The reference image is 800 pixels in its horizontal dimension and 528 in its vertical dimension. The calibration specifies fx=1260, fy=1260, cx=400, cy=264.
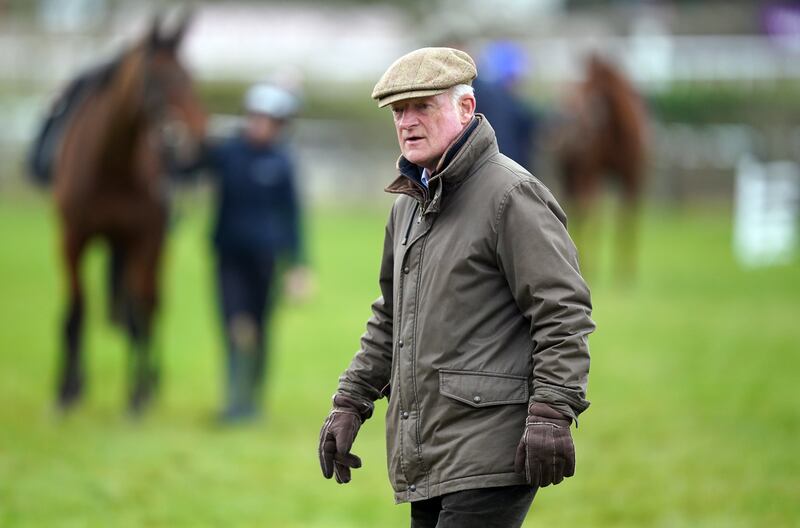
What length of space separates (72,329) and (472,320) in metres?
5.97

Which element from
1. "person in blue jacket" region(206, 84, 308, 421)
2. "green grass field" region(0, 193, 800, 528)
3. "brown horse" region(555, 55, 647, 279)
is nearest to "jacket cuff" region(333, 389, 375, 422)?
"green grass field" region(0, 193, 800, 528)

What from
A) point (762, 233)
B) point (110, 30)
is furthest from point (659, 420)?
point (110, 30)

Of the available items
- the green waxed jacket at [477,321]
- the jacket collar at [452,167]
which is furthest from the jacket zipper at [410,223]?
the jacket collar at [452,167]

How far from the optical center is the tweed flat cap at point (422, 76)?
3.79m

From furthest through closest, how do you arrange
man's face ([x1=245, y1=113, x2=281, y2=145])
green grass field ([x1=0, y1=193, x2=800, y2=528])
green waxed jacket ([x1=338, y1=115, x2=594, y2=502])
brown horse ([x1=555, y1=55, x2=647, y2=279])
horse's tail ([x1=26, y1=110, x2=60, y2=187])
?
1. brown horse ([x1=555, y1=55, x2=647, y2=279])
2. horse's tail ([x1=26, y1=110, x2=60, y2=187])
3. man's face ([x1=245, y1=113, x2=281, y2=145])
4. green grass field ([x1=0, y1=193, x2=800, y2=528])
5. green waxed jacket ([x1=338, y1=115, x2=594, y2=502])

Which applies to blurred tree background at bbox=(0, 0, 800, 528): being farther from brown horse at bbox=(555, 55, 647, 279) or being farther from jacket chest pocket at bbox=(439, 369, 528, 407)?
jacket chest pocket at bbox=(439, 369, 528, 407)

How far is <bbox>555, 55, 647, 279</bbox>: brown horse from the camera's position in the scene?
1639 cm

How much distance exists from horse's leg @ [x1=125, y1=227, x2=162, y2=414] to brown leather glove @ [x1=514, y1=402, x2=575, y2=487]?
5832 mm

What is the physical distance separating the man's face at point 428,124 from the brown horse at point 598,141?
12.5 metres

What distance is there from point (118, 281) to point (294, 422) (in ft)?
5.95

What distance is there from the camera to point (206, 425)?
8812mm

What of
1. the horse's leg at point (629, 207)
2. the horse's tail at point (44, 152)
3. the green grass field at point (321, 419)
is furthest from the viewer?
the horse's leg at point (629, 207)

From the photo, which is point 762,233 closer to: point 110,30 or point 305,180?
point 305,180

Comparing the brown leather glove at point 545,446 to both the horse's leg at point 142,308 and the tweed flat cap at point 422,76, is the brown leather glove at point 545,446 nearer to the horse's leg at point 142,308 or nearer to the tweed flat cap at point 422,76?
the tweed flat cap at point 422,76
